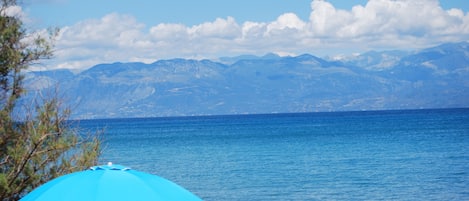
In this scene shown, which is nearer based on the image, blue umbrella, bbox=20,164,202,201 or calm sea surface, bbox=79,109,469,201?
blue umbrella, bbox=20,164,202,201

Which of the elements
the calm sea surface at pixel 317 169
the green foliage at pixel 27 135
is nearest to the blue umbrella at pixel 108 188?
the green foliage at pixel 27 135

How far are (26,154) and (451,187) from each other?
19.6m

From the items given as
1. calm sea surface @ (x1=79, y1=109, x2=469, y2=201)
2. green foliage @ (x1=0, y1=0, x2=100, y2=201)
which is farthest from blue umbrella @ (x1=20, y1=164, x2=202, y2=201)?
calm sea surface @ (x1=79, y1=109, x2=469, y2=201)

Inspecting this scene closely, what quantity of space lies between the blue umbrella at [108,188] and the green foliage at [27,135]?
12.5ft

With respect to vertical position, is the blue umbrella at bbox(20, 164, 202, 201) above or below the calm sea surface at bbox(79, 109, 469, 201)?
above

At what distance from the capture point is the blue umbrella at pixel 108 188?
677 centimetres

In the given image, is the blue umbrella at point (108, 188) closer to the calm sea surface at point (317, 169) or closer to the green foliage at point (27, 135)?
the green foliage at point (27, 135)

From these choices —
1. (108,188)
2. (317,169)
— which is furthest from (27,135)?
(317,169)

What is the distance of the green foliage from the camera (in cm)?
1101

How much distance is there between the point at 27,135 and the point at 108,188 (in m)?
5.03

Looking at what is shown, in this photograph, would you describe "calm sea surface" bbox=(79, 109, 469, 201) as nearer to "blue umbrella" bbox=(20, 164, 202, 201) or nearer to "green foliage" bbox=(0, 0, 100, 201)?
"green foliage" bbox=(0, 0, 100, 201)

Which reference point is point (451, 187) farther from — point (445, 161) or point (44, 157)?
point (44, 157)

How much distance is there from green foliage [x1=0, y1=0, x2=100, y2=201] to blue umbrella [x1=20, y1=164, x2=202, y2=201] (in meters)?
3.80

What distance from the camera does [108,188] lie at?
6.84 m
